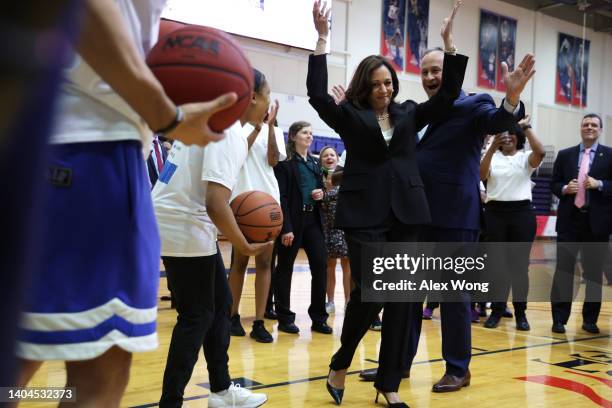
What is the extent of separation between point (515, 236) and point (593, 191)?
857 mm

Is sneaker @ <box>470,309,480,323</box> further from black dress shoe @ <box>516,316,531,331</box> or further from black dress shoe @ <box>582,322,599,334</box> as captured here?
black dress shoe @ <box>582,322,599,334</box>

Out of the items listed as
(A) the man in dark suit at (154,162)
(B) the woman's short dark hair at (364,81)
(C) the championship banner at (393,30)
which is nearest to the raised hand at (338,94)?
(B) the woman's short dark hair at (364,81)

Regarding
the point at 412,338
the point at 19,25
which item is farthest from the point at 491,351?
the point at 19,25

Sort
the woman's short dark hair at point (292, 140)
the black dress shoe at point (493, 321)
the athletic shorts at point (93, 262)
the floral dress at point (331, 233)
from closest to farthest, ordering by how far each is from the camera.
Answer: the athletic shorts at point (93, 262), the woman's short dark hair at point (292, 140), the black dress shoe at point (493, 321), the floral dress at point (331, 233)

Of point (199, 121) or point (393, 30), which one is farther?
point (393, 30)

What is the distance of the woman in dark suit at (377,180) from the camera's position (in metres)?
3.48

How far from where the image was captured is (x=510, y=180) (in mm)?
6434

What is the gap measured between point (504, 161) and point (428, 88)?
264cm

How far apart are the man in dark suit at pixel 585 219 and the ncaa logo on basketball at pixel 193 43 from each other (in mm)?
5351

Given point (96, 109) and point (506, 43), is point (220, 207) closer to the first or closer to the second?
point (96, 109)

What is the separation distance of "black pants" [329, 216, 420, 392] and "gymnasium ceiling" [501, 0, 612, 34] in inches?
717

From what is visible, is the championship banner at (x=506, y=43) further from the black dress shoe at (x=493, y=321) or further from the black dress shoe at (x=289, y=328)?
the black dress shoe at (x=289, y=328)

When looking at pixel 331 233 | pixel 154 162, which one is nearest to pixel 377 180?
pixel 154 162

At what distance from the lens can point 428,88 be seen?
4305 mm
